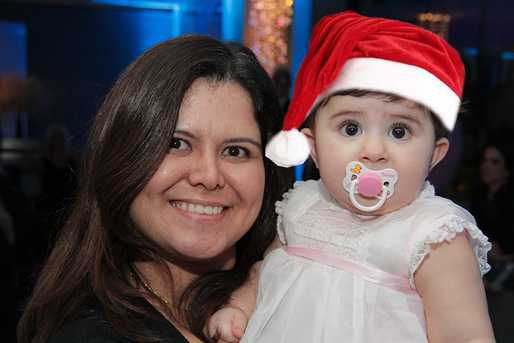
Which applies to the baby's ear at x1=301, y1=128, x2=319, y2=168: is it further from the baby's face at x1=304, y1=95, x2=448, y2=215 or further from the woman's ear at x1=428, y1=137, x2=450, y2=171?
the woman's ear at x1=428, y1=137, x2=450, y2=171

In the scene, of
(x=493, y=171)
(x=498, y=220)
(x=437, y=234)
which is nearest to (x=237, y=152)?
(x=437, y=234)

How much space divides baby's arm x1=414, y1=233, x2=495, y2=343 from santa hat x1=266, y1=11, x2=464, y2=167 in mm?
299

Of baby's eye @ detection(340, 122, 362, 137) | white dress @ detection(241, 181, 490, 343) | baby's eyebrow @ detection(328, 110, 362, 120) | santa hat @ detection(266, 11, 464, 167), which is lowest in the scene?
white dress @ detection(241, 181, 490, 343)

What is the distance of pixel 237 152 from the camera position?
1.30 m

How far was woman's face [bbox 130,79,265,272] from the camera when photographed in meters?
1.19

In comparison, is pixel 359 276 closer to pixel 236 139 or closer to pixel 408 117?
pixel 408 117

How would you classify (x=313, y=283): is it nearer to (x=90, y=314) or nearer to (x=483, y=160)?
(x=90, y=314)

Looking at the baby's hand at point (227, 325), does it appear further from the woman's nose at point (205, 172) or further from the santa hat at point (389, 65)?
the santa hat at point (389, 65)

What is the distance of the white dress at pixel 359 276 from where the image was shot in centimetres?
97

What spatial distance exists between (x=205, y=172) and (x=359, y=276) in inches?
18.5

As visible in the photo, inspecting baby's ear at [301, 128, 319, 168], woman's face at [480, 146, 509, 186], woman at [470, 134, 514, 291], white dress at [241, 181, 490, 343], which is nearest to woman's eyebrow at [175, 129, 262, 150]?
baby's ear at [301, 128, 319, 168]

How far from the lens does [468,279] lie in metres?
0.92

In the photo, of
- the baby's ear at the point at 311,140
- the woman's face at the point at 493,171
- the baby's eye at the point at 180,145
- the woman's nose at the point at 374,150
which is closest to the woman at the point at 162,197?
the baby's eye at the point at 180,145

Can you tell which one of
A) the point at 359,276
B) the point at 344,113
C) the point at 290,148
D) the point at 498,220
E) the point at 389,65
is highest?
the point at 389,65
